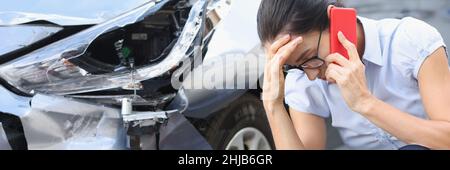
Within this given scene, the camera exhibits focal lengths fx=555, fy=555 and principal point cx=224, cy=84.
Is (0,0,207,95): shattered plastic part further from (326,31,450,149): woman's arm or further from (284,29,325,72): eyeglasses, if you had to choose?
(326,31,450,149): woman's arm

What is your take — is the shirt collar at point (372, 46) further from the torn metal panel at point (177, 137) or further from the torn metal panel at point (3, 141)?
the torn metal panel at point (3, 141)

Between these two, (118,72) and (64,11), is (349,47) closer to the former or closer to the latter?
(118,72)

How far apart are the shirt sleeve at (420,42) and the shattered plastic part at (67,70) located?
836mm

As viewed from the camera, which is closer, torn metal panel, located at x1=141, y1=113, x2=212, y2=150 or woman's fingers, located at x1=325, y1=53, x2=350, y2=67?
woman's fingers, located at x1=325, y1=53, x2=350, y2=67

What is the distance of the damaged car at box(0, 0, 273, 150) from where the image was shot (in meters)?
1.93

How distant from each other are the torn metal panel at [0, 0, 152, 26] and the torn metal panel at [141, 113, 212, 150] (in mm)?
463

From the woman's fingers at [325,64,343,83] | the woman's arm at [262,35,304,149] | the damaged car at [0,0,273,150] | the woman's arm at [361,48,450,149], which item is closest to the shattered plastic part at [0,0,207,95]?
the damaged car at [0,0,273,150]

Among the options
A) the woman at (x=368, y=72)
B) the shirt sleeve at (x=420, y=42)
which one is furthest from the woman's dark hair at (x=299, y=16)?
the shirt sleeve at (x=420, y=42)

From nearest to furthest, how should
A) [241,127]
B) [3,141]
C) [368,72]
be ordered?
1. [368,72]
2. [3,141]
3. [241,127]

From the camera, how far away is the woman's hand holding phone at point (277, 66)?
5.31 ft

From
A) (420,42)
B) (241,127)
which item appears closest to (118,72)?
(241,127)

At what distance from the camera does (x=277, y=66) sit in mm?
1640

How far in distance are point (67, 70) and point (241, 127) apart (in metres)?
0.79
